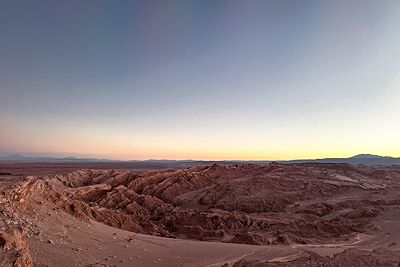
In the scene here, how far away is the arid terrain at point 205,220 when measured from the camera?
853cm

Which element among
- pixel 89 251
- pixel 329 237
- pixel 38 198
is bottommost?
pixel 329 237

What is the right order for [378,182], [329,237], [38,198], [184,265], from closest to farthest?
[184,265], [38,198], [329,237], [378,182]

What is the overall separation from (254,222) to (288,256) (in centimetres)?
696

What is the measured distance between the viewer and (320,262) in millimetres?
9297

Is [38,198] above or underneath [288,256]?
above

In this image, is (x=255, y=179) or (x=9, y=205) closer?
(x=9, y=205)

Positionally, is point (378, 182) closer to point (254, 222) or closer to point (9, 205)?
point (254, 222)

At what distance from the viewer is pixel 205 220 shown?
17188mm

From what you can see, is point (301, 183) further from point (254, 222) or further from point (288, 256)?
point (288, 256)

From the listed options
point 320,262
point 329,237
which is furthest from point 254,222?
point 320,262

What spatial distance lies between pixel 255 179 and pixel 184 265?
19598 millimetres

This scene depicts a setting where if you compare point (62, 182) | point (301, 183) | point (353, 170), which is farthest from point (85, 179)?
point (353, 170)

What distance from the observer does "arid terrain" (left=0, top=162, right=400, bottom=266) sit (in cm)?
853

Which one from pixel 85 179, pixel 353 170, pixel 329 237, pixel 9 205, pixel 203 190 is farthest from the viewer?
pixel 353 170
